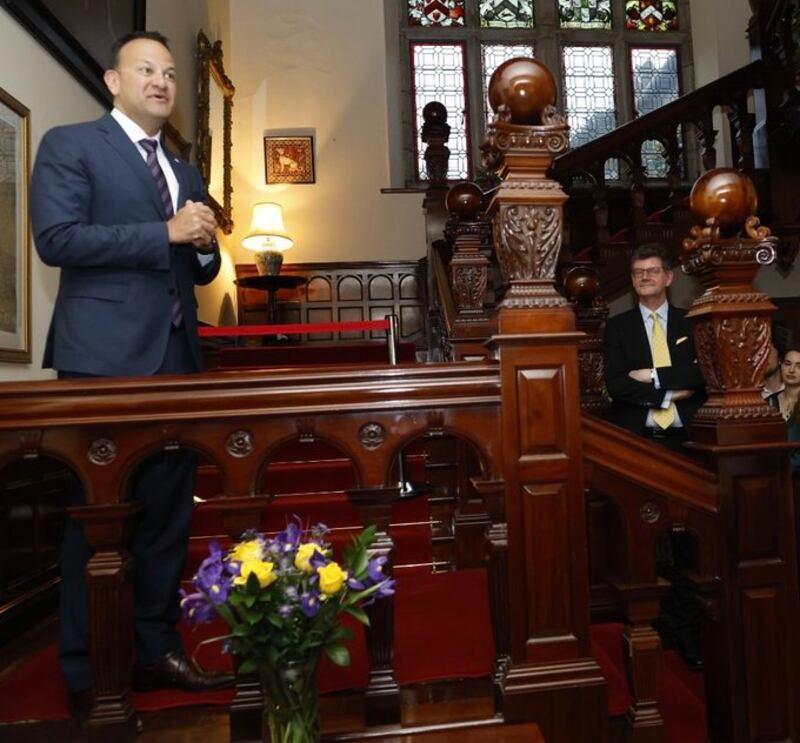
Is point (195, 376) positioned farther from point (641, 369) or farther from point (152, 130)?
point (641, 369)

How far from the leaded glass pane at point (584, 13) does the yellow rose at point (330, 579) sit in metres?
8.30

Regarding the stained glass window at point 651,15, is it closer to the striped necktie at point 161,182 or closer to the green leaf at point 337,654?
the striped necktie at point 161,182

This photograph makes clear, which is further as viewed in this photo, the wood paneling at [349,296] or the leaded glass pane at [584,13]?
the leaded glass pane at [584,13]

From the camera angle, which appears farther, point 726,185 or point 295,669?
point 726,185

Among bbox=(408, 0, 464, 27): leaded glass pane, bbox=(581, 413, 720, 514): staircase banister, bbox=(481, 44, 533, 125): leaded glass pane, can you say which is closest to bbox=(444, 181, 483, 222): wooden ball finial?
bbox=(581, 413, 720, 514): staircase banister

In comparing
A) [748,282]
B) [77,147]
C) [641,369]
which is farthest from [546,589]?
[77,147]

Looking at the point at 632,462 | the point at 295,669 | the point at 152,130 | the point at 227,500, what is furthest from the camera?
the point at 152,130

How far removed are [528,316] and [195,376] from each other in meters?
0.74

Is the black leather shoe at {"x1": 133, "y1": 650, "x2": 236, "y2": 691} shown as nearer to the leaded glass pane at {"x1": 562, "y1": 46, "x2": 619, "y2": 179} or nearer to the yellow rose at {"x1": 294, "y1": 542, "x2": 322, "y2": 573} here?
the yellow rose at {"x1": 294, "y1": 542, "x2": 322, "y2": 573}

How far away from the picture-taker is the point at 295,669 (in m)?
1.12

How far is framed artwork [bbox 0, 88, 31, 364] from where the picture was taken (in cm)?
251

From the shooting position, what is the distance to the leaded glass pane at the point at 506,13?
7.88 metres

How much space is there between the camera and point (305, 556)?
1.12 metres

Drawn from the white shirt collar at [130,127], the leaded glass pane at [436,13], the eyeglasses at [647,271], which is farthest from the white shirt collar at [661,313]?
the leaded glass pane at [436,13]
